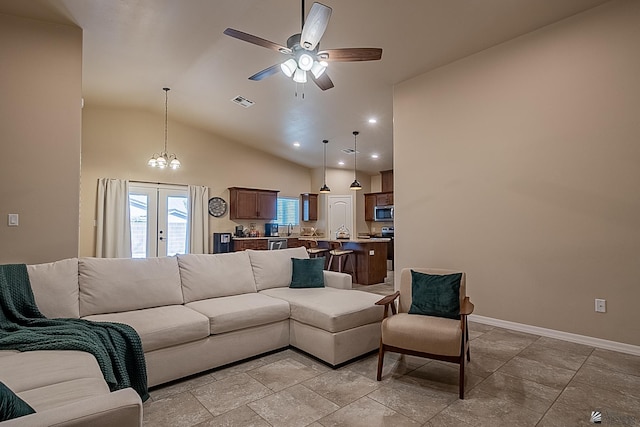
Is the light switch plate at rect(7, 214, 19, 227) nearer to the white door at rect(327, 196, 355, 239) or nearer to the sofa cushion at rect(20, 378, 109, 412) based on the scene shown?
the sofa cushion at rect(20, 378, 109, 412)

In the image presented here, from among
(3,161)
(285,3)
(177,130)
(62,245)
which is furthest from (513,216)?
(177,130)

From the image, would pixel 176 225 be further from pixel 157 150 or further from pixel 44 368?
pixel 44 368

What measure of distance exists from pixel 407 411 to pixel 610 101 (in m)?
3.55

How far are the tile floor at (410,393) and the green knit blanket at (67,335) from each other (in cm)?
32

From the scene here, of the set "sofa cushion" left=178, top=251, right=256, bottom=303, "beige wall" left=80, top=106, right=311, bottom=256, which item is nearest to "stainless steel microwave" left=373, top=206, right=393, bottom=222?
"beige wall" left=80, top=106, right=311, bottom=256

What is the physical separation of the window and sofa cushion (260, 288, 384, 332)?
616 cm

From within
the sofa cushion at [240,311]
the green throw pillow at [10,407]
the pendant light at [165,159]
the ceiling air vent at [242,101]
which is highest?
the ceiling air vent at [242,101]

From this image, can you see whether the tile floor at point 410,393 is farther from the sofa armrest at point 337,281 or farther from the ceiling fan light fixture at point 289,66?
the ceiling fan light fixture at point 289,66

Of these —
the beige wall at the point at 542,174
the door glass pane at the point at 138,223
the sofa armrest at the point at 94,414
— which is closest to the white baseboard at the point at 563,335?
the beige wall at the point at 542,174

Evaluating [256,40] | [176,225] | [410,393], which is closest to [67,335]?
[410,393]

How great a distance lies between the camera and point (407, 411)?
224 centimetres

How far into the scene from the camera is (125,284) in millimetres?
3041

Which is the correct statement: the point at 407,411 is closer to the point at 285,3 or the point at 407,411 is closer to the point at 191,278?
the point at 191,278

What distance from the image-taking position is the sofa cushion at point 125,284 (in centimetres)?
289
